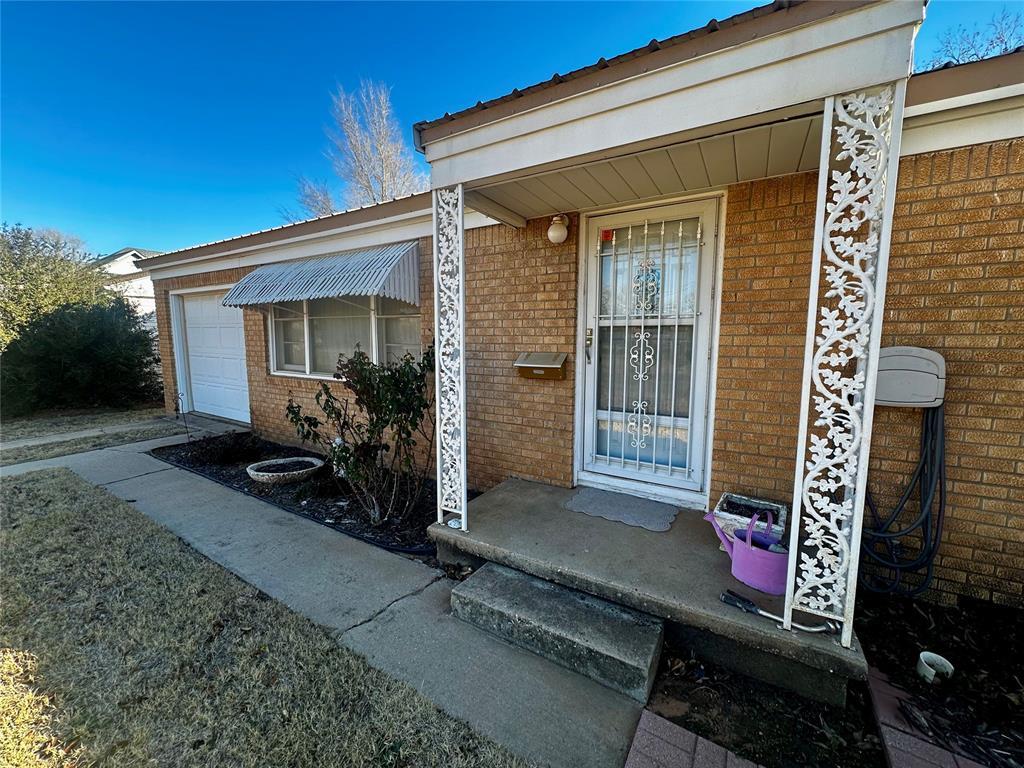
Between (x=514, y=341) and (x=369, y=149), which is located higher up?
(x=369, y=149)

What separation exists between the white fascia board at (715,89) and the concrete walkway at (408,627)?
2.88 m

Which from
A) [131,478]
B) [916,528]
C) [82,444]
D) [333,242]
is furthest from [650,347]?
[82,444]

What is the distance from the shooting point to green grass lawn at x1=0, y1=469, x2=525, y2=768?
173 cm

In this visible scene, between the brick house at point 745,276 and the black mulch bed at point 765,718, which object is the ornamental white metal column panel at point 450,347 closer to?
the brick house at point 745,276

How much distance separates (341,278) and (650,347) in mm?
3532

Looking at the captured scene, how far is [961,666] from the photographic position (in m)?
2.13

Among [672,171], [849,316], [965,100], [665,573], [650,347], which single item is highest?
[965,100]

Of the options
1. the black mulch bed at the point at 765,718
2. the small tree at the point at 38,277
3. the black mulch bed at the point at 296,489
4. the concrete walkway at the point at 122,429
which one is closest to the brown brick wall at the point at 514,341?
the black mulch bed at the point at 296,489

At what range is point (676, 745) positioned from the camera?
5.74ft

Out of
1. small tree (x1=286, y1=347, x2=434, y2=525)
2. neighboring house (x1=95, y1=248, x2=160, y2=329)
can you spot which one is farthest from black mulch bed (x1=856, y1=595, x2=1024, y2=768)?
neighboring house (x1=95, y1=248, x2=160, y2=329)

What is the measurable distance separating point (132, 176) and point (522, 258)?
14.6 metres

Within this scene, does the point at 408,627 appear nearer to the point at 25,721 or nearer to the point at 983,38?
the point at 25,721

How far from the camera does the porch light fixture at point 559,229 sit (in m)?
3.57

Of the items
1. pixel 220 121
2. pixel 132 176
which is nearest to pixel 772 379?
pixel 220 121
